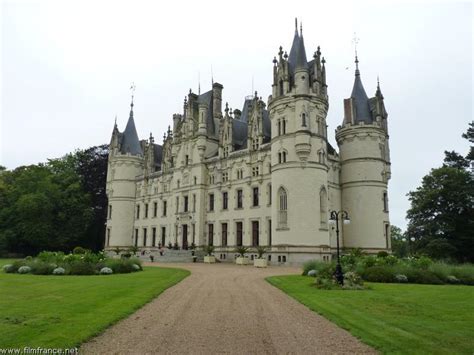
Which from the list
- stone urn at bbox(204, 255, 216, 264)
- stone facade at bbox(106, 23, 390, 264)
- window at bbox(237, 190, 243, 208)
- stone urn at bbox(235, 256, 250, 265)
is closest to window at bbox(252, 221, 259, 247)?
stone facade at bbox(106, 23, 390, 264)

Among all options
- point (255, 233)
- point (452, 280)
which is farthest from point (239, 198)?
point (452, 280)

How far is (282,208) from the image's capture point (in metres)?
39.6

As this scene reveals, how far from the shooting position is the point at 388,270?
22.6m

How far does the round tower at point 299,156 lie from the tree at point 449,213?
14.3m

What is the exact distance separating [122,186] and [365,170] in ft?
128

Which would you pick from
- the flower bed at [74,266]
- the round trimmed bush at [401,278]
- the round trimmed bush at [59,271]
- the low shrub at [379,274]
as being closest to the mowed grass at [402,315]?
the round trimmed bush at [401,278]

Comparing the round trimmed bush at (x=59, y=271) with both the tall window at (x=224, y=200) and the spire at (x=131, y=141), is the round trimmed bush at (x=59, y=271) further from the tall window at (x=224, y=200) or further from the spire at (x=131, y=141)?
the spire at (x=131, y=141)

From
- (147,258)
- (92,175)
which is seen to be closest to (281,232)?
(147,258)

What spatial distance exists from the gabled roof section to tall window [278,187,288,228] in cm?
3436

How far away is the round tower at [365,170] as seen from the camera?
145 feet

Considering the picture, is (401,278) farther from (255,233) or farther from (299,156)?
(255,233)

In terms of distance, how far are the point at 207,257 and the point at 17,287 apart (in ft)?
90.4

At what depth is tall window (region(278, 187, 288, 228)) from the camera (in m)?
39.2

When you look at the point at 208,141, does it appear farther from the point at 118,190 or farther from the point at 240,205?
the point at 118,190
